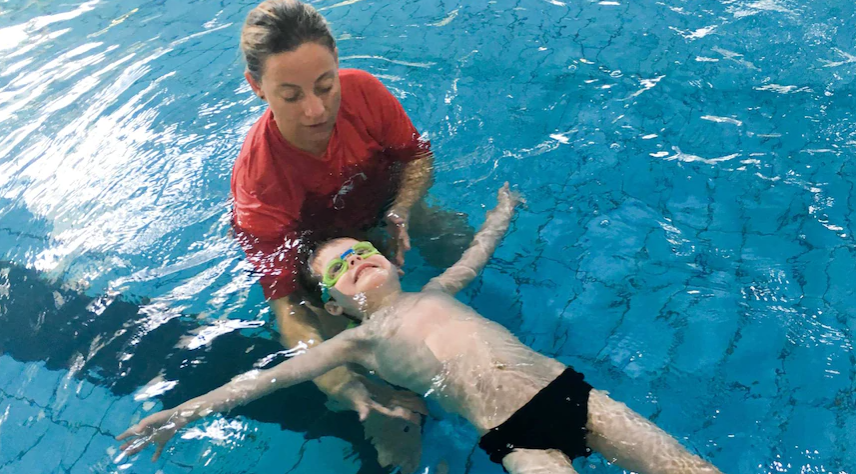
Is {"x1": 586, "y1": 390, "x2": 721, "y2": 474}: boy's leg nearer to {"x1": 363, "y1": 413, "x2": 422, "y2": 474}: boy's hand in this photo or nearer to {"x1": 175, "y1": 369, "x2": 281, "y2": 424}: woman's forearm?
{"x1": 363, "y1": 413, "x2": 422, "y2": 474}: boy's hand

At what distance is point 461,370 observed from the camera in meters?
2.93

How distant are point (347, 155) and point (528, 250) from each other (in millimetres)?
1268

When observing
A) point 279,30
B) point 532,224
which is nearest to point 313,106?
point 279,30

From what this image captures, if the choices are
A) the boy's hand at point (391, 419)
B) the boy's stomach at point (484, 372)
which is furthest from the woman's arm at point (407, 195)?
the boy's hand at point (391, 419)

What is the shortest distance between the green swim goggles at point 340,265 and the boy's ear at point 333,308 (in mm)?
42

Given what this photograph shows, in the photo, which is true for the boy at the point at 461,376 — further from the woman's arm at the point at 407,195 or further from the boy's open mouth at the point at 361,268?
the woman's arm at the point at 407,195

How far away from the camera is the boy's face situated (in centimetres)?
335

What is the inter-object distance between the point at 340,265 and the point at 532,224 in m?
1.40

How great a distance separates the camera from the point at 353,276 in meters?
3.35

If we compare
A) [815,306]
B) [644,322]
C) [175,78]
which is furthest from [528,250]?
[175,78]

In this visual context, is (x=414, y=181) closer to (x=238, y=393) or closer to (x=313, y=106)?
(x=313, y=106)

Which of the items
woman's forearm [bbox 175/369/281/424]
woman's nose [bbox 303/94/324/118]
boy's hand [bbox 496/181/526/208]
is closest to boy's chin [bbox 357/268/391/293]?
woman's forearm [bbox 175/369/281/424]

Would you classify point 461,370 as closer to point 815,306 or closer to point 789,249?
point 815,306

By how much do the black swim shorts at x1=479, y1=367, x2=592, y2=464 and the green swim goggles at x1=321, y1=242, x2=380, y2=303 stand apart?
3.79ft
